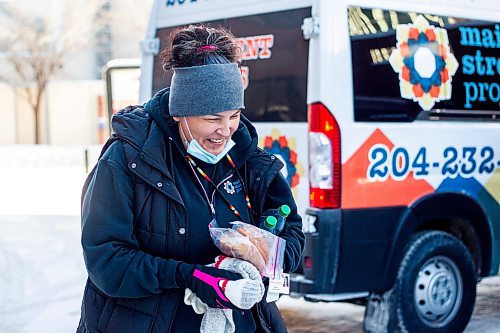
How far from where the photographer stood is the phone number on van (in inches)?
201

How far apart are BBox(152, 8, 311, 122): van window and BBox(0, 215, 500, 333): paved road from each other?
5.69 ft

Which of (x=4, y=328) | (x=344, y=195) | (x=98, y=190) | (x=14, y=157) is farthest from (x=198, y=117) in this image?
(x=14, y=157)

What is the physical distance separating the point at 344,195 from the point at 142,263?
2.75 metres

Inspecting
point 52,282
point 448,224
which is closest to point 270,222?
point 448,224

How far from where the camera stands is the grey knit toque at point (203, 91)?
2.48 metres

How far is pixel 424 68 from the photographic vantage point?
5.37 m

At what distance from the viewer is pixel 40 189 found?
1591 centimetres

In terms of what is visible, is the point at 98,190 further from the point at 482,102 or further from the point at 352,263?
the point at 482,102

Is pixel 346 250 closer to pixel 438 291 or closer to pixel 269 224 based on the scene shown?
pixel 438 291

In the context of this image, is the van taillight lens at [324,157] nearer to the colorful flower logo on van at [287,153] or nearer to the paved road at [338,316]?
the colorful flower logo on van at [287,153]

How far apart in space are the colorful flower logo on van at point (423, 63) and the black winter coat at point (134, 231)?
300cm

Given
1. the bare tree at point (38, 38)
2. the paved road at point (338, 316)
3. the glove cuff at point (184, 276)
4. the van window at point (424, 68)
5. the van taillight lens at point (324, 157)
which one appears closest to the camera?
the glove cuff at point (184, 276)

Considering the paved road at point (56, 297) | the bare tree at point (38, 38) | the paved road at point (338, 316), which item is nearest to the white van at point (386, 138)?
the paved road at point (338, 316)

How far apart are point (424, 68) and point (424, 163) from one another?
62cm
